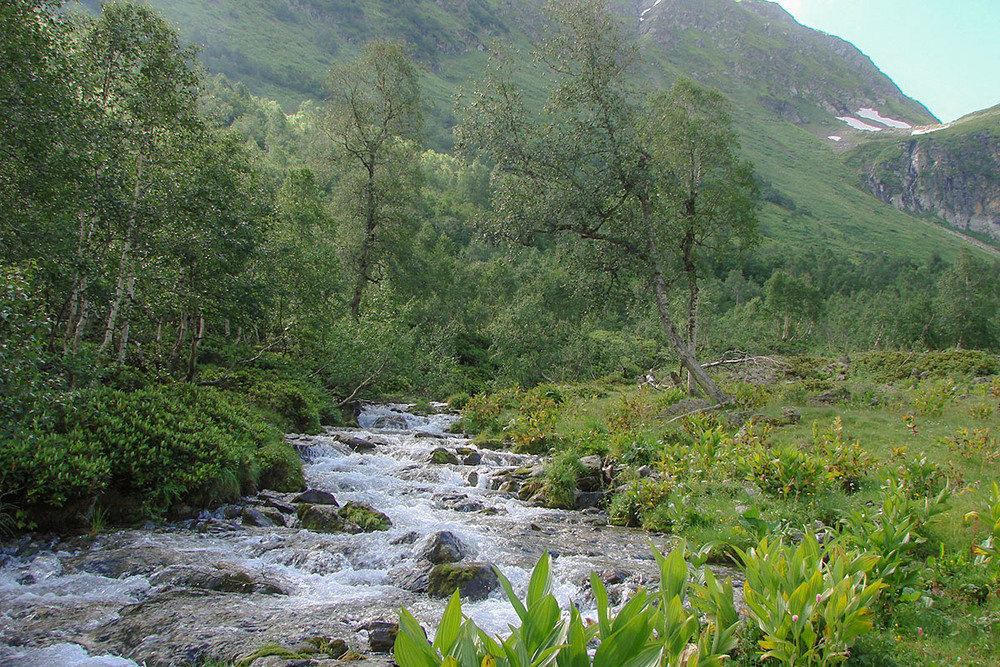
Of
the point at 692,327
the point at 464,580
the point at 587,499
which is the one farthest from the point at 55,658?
the point at 692,327

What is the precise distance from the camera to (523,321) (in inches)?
1410

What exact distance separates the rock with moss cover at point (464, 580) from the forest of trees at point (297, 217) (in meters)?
5.62

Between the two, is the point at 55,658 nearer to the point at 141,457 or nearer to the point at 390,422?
the point at 141,457

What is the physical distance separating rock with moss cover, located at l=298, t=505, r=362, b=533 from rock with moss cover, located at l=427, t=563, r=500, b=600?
113 inches

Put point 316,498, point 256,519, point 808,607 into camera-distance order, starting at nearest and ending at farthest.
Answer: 1. point 808,607
2. point 256,519
3. point 316,498

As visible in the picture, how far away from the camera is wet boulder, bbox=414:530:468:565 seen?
919 centimetres

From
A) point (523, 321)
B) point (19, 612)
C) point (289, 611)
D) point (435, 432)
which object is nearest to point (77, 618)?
point (19, 612)

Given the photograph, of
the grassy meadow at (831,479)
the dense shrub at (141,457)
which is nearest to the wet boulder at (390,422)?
the grassy meadow at (831,479)

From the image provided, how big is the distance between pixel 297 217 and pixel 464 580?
81.1 feet

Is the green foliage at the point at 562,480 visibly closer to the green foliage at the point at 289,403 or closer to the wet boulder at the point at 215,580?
the wet boulder at the point at 215,580

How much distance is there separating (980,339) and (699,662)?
80339 mm

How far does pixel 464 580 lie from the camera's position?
803cm

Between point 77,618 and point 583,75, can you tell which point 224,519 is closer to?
point 77,618

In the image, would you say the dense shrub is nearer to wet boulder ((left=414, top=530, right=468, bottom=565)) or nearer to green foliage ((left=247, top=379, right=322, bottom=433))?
wet boulder ((left=414, top=530, right=468, bottom=565))
